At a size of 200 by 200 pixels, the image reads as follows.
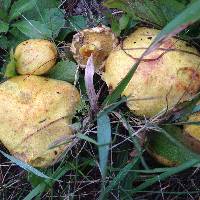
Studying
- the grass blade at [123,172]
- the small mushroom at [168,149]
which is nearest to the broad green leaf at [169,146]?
the small mushroom at [168,149]

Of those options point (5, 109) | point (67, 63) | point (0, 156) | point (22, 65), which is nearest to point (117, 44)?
point (67, 63)

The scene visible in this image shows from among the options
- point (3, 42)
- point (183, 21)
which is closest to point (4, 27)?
point (3, 42)

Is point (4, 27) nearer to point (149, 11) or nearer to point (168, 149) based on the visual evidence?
point (149, 11)

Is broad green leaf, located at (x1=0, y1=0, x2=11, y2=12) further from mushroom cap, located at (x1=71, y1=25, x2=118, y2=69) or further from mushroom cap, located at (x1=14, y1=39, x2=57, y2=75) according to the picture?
mushroom cap, located at (x1=71, y1=25, x2=118, y2=69)

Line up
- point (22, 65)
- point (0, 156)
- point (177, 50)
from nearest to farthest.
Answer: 1. point (177, 50)
2. point (22, 65)
3. point (0, 156)

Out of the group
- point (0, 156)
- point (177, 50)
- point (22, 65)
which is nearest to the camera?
point (177, 50)

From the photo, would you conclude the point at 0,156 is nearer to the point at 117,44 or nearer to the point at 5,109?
the point at 5,109

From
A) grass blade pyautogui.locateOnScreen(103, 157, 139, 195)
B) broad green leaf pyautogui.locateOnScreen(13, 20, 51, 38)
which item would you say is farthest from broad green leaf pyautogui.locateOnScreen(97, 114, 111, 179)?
broad green leaf pyautogui.locateOnScreen(13, 20, 51, 38)
